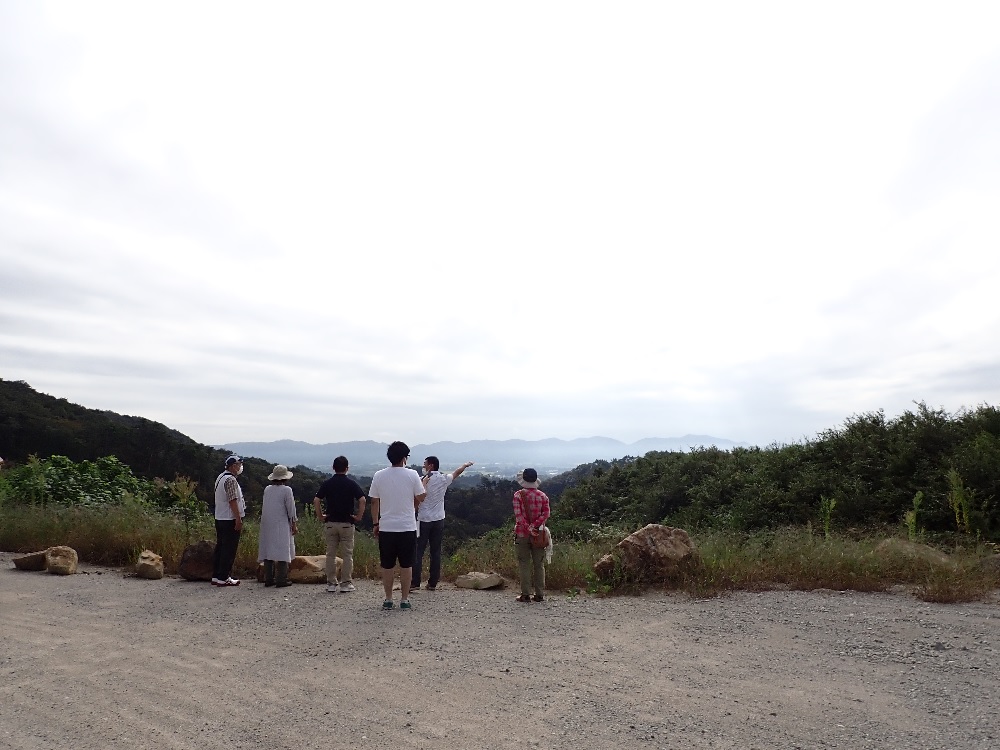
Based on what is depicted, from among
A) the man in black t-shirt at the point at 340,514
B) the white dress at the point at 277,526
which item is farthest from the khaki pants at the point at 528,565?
the white dress at the point at 277,526

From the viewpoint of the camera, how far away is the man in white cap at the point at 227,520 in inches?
386

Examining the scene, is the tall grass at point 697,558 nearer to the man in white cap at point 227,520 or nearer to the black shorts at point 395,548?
the man in white cap at point 227,520

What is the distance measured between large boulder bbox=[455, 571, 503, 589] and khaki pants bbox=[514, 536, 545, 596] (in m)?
0.94

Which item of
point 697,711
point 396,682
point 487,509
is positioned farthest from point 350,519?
point 487,509

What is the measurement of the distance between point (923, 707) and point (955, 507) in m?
7.65

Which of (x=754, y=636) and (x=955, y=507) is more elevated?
(x=955, y=507)

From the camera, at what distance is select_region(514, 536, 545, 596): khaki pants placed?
27.8ft

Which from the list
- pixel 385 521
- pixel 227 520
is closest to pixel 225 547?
pixel 227 520

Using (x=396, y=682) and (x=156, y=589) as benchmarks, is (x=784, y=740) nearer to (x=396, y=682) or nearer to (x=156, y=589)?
(x=396, y=682)

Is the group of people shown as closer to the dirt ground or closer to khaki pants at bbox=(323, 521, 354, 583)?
khaki pants at bbox=(323, 521, 354, 583)

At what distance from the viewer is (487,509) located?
31125 millimetres

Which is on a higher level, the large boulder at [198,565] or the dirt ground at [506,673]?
the large boulder at [198,565]

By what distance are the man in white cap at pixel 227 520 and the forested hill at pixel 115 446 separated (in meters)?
20.1

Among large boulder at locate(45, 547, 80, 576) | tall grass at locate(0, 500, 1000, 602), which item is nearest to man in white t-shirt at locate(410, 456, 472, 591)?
tall grass at locate(0, 500, 1000, 602)
